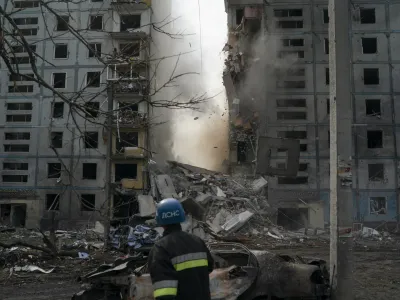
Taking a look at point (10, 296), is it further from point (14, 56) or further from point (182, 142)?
point (182, 142)

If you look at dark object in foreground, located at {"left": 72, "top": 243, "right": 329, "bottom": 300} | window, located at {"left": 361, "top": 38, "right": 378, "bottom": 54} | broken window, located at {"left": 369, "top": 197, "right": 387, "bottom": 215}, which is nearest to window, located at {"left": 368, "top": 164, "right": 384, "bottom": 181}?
broken window, located at {"left": 369, "top": 197, "right": 387, "bottom": 215}

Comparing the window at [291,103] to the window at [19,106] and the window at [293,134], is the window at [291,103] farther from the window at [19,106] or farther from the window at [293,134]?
the window at [19,106]

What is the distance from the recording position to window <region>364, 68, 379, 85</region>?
32938 mm

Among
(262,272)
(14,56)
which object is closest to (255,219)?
(262,272)

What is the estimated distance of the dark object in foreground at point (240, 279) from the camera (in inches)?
231

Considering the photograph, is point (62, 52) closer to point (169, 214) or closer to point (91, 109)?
point (91, 109)

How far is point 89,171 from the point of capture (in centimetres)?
3491

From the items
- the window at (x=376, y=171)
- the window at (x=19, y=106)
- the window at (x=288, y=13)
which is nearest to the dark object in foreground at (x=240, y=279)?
the window at (x=376, y=171)

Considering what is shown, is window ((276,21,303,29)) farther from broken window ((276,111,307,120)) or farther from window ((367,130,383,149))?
window ((367,130,383,149))

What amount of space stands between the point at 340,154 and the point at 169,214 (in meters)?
3.85

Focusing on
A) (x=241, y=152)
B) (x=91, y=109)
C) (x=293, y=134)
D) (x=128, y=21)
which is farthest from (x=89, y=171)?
(x=91, y=109)

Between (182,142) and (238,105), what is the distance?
51.3ft

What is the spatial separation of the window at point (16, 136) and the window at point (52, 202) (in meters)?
5.43

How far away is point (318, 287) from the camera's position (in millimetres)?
6379
